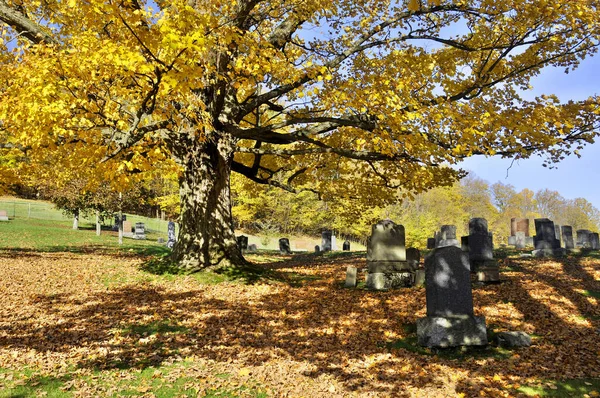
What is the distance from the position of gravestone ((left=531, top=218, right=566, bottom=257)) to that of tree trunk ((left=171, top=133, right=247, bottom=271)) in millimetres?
15123

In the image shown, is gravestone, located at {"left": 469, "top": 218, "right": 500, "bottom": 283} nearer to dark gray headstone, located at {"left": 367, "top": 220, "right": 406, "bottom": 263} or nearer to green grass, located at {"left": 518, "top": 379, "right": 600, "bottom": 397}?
dark gray headstone, located at {"left": 367, "top": 220, "right": 406, "bottom": 263}

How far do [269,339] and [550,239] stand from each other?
1787 cm

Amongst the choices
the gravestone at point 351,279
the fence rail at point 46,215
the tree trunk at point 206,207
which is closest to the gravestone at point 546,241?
the gravestone at point 351,279

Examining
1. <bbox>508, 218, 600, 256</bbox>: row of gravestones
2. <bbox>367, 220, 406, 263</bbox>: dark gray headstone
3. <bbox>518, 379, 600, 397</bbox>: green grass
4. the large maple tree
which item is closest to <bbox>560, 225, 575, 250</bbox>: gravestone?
<bbox>508, 218, 600, 256</bbox>: row of gravestones

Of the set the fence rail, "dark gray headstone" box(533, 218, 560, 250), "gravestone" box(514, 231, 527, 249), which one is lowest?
"gravestone" box(514, 231, 527, 249)

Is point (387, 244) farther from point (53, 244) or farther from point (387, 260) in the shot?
point (53, 244)

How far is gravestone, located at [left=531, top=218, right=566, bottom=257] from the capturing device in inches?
789

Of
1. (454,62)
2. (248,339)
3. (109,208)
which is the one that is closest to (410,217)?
(109,208)

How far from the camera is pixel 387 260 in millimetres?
12156

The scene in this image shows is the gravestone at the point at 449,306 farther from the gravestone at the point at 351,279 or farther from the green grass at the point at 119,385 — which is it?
the gravestone at the point at 351,279

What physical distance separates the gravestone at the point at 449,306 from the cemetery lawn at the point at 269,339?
0.76 feet

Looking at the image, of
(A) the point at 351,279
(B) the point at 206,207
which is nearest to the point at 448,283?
(A) the point at 351,279

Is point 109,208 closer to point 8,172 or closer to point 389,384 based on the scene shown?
point 8,172

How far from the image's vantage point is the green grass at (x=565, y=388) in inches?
208
